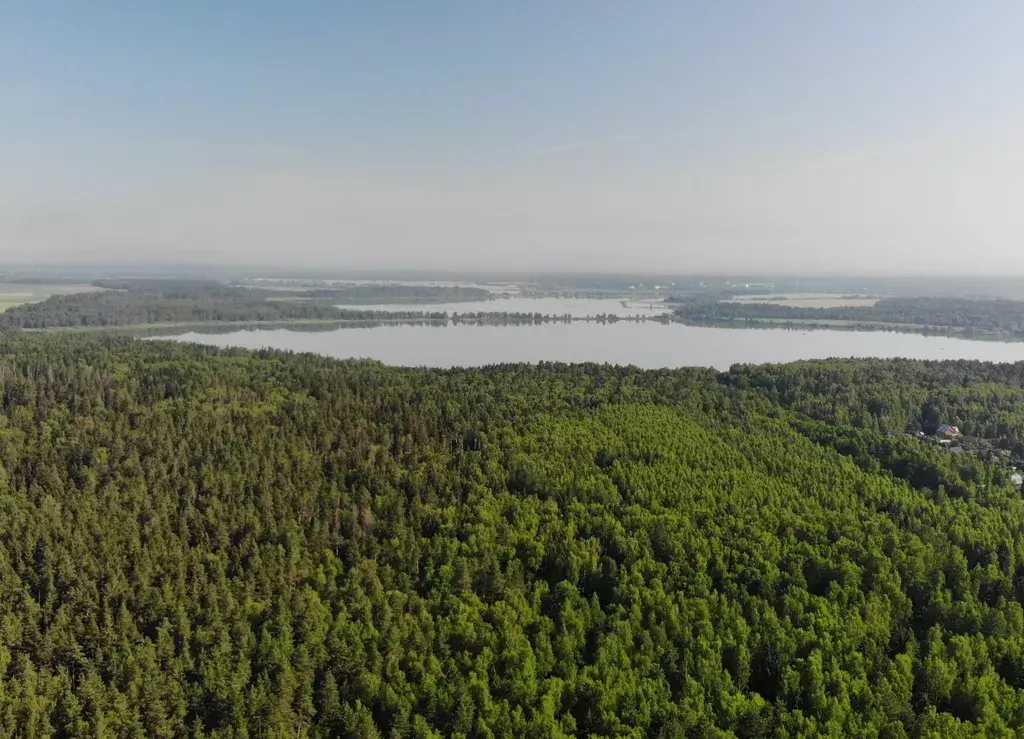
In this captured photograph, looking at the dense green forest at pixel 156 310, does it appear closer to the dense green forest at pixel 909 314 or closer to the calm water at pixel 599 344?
the calm water at pixel 599 344

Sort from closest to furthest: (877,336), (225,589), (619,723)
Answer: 1. (619,723)
2. (225,589)
3. (877,336)

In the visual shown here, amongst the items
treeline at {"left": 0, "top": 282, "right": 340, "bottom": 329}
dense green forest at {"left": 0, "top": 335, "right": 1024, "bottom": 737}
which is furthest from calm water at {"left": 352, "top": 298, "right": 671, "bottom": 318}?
dense green forest at {"left": 0, "top": 335, "right": 1024, "bottom": 737}

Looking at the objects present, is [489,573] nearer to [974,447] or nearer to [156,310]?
[974,447]

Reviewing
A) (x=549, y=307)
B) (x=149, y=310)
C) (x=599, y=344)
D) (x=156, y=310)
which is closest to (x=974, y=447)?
(x=599, y=344)

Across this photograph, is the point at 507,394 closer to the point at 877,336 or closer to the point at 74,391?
the point at 74,391

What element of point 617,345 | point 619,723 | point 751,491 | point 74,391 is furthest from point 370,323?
point 619,723

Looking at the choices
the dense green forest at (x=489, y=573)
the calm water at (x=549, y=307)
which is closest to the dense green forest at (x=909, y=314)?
the calm water at (x=549, y=307)
